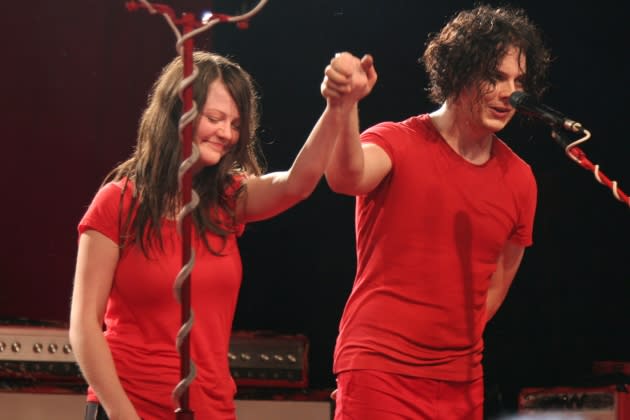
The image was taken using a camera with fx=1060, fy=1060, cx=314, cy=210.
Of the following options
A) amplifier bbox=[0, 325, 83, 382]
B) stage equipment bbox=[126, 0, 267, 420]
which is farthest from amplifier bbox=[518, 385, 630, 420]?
stage equipment bbox=[126, 0, 267, 420]

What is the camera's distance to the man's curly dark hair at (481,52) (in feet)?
8.13

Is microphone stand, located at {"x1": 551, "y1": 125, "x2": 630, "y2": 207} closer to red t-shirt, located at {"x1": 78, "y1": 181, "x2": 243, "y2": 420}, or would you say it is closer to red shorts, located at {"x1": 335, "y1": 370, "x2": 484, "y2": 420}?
red shorts, located at {"x1": 335, "y1": 370, "x2": 484, "y2": 420}

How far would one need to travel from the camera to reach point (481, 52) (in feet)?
8.18

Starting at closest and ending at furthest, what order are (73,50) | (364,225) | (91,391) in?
(91,391) → (364,225) → (73,50)

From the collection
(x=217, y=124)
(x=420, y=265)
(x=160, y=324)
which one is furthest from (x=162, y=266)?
(x=420, y=265)

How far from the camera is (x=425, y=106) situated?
4160 millimetres

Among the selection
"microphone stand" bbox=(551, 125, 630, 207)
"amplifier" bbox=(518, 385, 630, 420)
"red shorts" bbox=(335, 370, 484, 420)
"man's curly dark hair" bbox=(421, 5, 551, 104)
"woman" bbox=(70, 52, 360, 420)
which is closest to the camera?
"microphone stand" bbox=(551, 125, 630, 207)

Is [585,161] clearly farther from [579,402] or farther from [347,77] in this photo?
[579,402]

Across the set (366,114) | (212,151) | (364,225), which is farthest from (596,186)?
(212,151)

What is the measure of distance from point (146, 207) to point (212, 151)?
183mm

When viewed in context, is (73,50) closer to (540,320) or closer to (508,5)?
(508,5)

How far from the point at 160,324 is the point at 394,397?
1.70 feet

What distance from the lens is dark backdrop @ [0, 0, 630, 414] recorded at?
3.98 m

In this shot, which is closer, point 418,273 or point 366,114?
point 418,273
